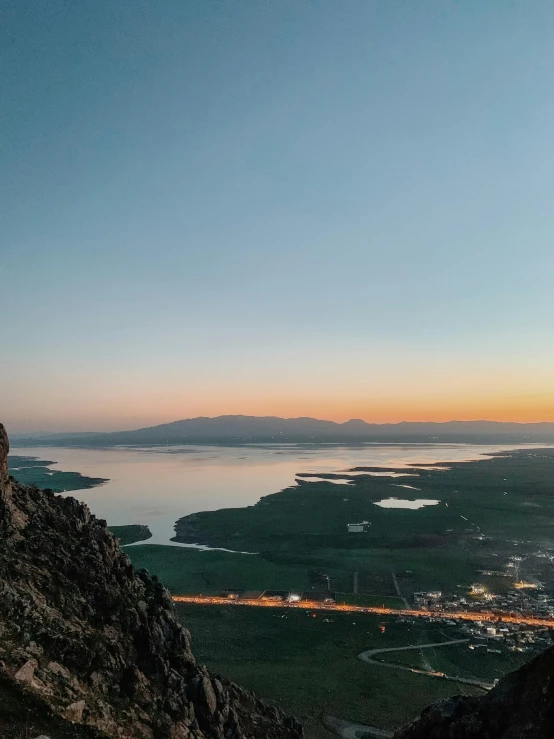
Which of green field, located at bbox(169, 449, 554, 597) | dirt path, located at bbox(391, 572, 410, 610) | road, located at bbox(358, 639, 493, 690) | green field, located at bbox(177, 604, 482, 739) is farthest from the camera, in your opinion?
green field, located at bbox(169, 449, 554, 597)

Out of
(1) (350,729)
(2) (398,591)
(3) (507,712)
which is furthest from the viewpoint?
(2) (398,591)

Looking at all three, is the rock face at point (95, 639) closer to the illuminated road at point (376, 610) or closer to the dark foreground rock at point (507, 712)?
the dark foreground rock at point (507, 712)

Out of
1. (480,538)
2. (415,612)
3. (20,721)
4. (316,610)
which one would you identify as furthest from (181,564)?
(20,721)

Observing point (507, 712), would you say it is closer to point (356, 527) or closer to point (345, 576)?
point (345, 576)

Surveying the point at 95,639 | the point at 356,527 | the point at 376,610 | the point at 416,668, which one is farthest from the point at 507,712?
the point at 356,527

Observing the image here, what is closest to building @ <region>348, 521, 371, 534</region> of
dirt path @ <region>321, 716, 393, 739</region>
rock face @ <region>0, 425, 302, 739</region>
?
dirt path @ <region>321, 716, 393, 739</region>

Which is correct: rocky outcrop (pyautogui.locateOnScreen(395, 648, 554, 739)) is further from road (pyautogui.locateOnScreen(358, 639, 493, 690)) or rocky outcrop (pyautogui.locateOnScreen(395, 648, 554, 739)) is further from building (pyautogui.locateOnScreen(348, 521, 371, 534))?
building (pyautogui.locateOnScreen(348, 521, 371, 534))

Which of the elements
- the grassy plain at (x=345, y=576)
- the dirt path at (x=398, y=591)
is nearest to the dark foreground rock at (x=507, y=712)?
the grassy plain at (x=345, y=576)

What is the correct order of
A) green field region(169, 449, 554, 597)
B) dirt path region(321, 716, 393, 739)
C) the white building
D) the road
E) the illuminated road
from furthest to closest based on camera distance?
the white building
green field region(169, 449, 554, 597)
the illuminated road
the road
dirt path region(321, 716, 393, 739)
